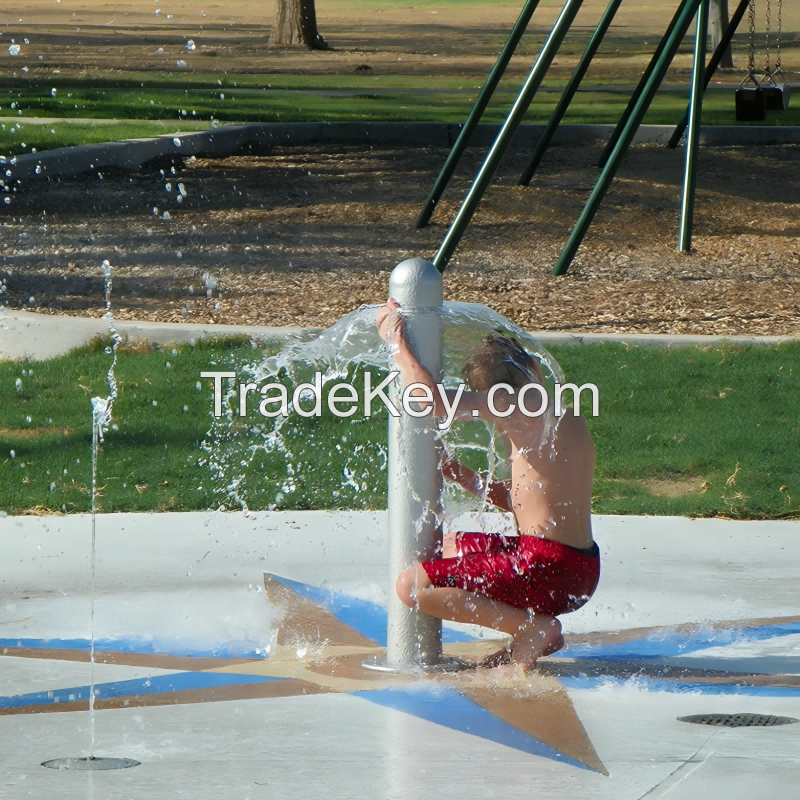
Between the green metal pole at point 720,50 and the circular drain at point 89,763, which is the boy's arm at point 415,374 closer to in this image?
the circular drain at point 89,763

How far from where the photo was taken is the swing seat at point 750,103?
15.2m

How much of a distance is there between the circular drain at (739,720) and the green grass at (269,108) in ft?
36.6

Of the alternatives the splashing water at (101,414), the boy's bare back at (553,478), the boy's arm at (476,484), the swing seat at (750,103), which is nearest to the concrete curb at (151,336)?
the splashing water at (101,414)

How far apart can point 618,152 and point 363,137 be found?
7.37 meters

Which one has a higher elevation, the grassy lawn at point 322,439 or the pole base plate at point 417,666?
the grassy lawn at point 322,439

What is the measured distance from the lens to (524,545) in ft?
12.8

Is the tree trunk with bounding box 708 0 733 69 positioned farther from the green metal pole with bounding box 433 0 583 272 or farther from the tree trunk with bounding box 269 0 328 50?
the green metal pole with bounding box 433 0 583 272

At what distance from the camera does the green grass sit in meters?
15.7

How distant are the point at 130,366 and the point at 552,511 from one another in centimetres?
415

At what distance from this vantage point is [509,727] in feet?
11.6

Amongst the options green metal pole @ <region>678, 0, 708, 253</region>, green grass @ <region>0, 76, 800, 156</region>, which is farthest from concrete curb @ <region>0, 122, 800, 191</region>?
green metal pole @ <region>678, 0, 708, 253</region>

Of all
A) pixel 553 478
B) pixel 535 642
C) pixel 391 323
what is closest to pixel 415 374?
pixel 391 323

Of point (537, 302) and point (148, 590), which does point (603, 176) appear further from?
point (148, 590)

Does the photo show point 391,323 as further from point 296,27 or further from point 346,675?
point 296,27
